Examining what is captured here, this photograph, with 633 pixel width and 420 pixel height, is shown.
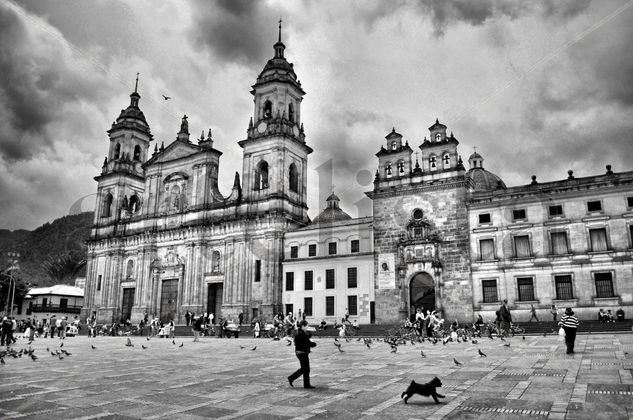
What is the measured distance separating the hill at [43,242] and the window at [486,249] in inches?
4246

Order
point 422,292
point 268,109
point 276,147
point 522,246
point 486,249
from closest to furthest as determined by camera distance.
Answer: point 522,246 < point 486,249 < point 422,292 < point 276,147 < point 268,109

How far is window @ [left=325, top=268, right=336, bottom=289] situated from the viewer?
Answer: 44625mm

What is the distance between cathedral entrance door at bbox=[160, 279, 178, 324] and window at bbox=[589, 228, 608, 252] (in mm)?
39914

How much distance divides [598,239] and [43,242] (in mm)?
134904

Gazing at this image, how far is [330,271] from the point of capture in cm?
4500

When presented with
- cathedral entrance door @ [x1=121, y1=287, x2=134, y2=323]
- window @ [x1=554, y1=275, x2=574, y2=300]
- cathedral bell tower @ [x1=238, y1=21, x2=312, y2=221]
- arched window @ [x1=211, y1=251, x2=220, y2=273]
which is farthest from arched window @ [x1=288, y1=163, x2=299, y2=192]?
window @ [x1=554, y1=275, x2=574, y2=300]

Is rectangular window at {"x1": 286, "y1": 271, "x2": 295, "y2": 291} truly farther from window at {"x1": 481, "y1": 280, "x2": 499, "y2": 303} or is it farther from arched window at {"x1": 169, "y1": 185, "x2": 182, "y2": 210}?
arched window at {"x1": 169, "y1": 185, "x2": 182, "y2": 210}

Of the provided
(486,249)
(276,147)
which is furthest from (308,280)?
(486,249)

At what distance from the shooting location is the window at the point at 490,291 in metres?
37.2

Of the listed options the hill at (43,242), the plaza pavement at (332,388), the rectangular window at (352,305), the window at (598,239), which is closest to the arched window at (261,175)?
the rectangular window at (352,305)

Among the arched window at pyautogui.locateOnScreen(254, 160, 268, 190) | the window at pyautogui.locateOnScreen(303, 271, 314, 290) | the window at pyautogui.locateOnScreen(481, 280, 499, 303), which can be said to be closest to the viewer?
the window at pyautogui.locateOnScreen(481, 280, 499, 303)

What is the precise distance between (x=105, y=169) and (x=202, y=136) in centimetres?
1782

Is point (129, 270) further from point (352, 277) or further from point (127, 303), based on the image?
point (352, 277)

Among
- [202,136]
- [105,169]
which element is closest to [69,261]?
[105,169]
